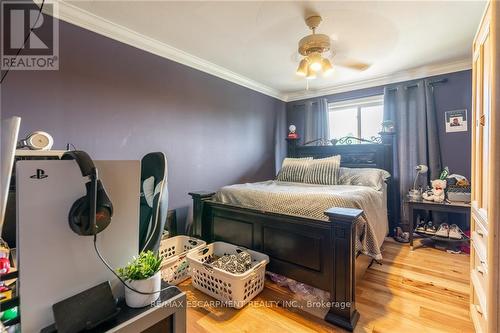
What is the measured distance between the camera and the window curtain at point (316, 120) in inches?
155

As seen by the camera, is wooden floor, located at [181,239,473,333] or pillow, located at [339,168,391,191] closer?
wooden floor, located at [181,239,473,333]

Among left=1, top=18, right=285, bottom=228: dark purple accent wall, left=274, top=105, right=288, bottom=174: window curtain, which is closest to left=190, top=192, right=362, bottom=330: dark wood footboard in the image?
left=1, top=18, right=285, bottom=228: dark purple accent wall

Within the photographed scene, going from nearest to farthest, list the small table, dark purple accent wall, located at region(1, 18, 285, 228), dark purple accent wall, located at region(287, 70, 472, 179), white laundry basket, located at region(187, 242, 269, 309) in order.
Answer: white laundry basket, located at region(187, 242, 269, 309) → dark purple accent wall, located at region(1, 18, 285, 228) → the small table → dark purple accent wall, located at region(287, 70, 472, 179)

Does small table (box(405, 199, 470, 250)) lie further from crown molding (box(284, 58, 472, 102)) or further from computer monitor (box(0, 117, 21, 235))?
computer monitor (box(0, 117, 21, 235))

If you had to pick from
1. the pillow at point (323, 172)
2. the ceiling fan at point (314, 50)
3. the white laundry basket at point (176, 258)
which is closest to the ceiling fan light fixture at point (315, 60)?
the ceiling fan at point (314, 50)

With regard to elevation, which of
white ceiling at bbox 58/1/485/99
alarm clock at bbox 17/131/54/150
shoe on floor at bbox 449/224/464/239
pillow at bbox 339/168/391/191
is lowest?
shoe on floor at bbox 449/224/464/239

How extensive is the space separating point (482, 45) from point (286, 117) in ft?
11.0

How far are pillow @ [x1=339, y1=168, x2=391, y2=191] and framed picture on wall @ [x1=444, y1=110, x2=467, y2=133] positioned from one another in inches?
36.8

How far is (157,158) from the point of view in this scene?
0.91 m

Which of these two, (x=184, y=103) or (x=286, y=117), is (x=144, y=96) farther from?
(x=286, y=117)

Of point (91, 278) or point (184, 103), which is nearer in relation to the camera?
point (91, 278)

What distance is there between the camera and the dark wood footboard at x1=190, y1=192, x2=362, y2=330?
1483mm

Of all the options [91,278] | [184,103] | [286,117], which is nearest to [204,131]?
[184,103]

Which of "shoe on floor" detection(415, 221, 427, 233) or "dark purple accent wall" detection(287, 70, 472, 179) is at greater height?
"dark purple accent wall" detection(287, 70, 472, 179)
